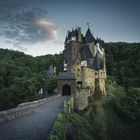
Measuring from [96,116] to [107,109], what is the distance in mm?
6537

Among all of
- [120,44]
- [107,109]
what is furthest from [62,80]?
[120,44]

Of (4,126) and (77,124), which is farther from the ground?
(4,126)

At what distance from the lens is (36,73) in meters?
92.0

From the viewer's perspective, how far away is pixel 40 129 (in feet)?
53.1

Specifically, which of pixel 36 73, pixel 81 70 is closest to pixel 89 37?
pixel 81 70

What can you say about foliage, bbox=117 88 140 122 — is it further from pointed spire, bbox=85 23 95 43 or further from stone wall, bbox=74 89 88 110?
pointed spire, bbox=85 23 95 43

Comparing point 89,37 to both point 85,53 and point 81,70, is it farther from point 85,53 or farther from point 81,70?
point 81,70

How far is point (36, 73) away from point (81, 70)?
47.0 metres

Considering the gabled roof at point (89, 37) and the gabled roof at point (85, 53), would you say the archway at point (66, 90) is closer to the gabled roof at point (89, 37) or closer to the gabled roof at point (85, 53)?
the gabled roof at point (85, 53)

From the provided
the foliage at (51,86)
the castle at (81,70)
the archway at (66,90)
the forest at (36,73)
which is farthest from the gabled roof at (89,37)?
the archway at (66,90)

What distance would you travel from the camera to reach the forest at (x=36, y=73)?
48.6 meters

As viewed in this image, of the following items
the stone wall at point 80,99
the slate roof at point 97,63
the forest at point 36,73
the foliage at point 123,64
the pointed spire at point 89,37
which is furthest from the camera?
the foliage at point 123,64

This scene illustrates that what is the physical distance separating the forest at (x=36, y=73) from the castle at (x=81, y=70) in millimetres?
7974

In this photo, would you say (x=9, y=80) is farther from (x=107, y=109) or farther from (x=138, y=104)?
(x=138, y=104)
